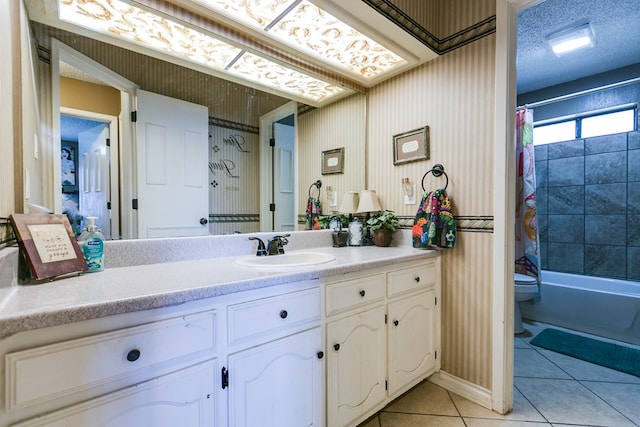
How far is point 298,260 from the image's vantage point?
158 centimetres

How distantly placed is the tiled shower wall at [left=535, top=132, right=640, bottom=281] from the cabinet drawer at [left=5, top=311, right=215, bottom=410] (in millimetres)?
3765

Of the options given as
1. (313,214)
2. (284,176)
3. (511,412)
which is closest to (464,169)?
(313,214)

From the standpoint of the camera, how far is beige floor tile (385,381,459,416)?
1.58 metres

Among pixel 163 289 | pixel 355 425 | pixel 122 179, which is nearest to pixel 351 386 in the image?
pixel 355 425

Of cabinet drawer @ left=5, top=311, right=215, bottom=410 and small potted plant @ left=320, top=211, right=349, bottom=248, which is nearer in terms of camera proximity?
cabinet drawer @ left=5, top=311, right=215, bottom=410

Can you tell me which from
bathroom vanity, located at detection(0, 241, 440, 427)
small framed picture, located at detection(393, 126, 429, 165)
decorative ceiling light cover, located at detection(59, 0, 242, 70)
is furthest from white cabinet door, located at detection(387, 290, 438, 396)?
decorative ceiling light cover, located at detection(59, 0, 242, 70)

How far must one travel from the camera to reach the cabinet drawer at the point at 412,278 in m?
1.50

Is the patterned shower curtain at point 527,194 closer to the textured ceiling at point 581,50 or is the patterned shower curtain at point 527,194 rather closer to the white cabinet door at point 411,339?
the textured ceiling at point 581,50

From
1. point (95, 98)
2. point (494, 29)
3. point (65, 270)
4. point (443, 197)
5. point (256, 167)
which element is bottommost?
point (65, 270)

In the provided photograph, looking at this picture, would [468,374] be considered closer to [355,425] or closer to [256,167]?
[355,425]

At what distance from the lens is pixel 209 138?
4.98 ft

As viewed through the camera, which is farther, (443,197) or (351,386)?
(443,197)

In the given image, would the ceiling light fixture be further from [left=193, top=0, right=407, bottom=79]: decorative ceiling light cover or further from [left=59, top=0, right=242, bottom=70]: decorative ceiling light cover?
[left=59, top=0, right=242, bottom=70]: decorative ceiling light cover

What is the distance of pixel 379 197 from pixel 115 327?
5.82ft
